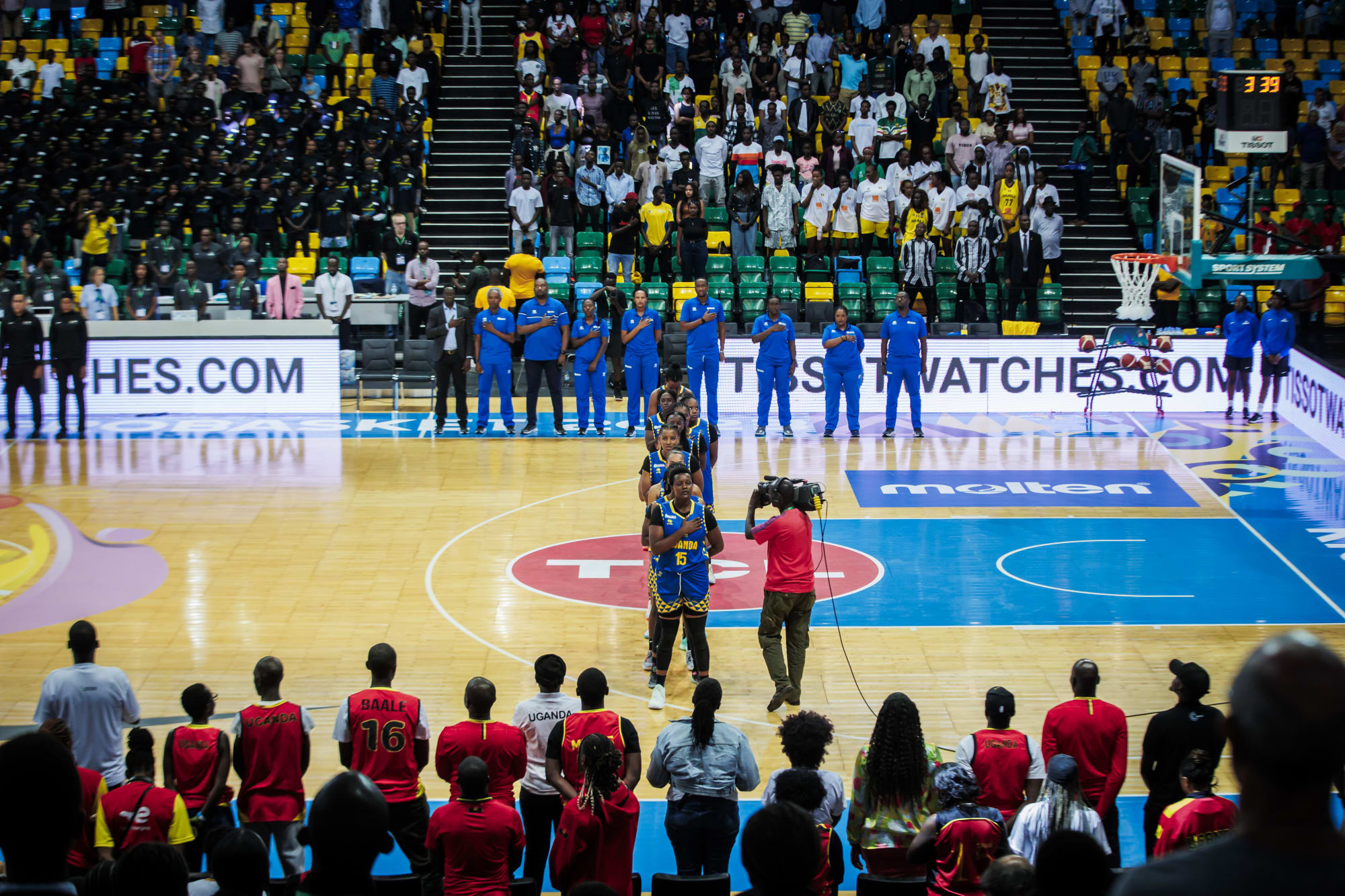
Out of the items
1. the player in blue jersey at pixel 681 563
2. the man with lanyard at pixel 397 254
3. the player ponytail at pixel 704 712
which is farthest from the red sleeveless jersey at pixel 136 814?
the man with lanyard at pixel 397 254

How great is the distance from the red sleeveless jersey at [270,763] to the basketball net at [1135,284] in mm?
18501

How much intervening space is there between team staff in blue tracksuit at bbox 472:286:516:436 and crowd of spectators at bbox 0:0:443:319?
13.1ft

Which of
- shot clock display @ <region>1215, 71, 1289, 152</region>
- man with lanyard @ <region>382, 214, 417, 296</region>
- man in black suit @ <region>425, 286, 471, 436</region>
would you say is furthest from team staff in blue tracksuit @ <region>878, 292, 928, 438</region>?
man with lanyard @ <region>382, 214, 417, 296</region>

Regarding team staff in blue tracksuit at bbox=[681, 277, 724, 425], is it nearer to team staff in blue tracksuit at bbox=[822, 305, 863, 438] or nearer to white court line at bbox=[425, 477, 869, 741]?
team staff in blue tracksuit at bbox=[822, 305, 863, 438]

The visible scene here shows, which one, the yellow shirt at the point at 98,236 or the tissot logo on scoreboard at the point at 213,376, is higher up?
the yellow shirt at the point at 98,236

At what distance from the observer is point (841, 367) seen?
18312mm

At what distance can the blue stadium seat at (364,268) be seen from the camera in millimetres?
22312

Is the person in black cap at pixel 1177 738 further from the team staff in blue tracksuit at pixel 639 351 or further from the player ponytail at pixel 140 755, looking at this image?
the team staff in blue tracksuit at pixel 639 351

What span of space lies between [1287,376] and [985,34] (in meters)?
11.8

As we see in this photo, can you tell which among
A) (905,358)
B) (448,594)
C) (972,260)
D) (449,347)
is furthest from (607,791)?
(972,260)

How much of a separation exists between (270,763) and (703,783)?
213cm

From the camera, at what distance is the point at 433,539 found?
1342cm

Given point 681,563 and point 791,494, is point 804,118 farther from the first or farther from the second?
point 681,563

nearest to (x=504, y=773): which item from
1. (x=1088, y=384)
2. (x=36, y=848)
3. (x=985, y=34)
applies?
(x=36, y=848)
